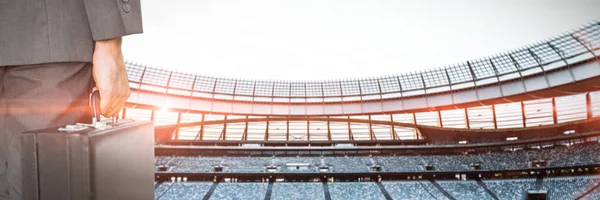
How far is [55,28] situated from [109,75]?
37 cm

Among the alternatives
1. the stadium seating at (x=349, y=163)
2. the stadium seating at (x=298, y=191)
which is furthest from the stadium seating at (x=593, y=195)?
the stadium seating at (x=298, y=191)

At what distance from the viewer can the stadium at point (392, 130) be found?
104 ft

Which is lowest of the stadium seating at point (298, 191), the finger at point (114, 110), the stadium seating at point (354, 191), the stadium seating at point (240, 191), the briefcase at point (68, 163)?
the stadium seating at point (354, 191)

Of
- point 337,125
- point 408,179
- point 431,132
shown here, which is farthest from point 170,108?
point 431,132

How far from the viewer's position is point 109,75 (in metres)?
2.29

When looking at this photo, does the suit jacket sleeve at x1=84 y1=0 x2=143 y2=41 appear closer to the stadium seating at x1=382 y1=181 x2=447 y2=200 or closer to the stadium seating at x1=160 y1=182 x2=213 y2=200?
the stadium seating at x1=160 y1=182 x2=213 y2=200

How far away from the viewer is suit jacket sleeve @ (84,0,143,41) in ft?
7.32

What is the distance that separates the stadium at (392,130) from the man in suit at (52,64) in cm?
2799

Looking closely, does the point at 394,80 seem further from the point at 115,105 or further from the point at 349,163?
the point at 115,105

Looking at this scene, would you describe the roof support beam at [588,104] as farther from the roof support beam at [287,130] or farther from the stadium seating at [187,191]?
the stadium seating at [187,191]

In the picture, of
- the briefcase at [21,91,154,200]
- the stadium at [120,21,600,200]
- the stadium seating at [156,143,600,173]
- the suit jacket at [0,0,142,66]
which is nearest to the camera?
the briefcase at [21,91,154,200]

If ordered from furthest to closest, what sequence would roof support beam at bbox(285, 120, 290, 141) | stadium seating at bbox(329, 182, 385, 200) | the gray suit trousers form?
roof support beam at bbox(285, 120, 290, 141) → stadium seating at bbox(329, 182, 385, 200) → the gray suit trousers

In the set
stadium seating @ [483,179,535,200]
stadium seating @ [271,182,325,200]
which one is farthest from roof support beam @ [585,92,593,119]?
stadium seating @ [271,182,325,200]

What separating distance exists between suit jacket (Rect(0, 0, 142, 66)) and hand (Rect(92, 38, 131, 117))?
0.06 m
